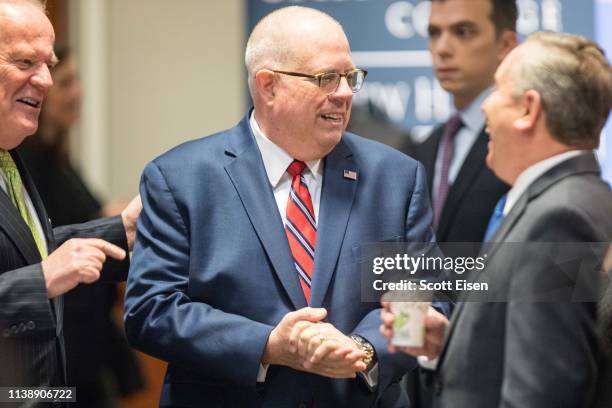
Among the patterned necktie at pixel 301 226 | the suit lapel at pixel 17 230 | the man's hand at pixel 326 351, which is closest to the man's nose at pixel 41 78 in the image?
the suit lapel at pixel 17 230

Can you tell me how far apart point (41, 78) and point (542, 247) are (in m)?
1.41

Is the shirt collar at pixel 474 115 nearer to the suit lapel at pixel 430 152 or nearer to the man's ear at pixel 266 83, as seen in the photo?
the suit lapel at pixel 430 152

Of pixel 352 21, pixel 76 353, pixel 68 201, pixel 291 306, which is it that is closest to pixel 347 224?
pixel 291 306

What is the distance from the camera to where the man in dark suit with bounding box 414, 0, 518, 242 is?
3.50 m

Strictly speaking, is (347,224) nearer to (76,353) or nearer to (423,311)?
(423,311)

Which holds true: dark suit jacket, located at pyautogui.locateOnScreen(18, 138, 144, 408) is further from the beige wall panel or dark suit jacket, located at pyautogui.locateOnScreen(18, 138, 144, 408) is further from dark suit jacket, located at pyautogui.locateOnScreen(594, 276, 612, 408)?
dark suit jacket, located at pyautogui.locateOnScreen(594, 276, 612, 408)

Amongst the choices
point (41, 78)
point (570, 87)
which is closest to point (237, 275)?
point (41, 78)

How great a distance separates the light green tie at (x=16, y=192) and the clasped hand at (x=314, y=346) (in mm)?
706

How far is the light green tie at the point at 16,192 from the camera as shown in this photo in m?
2.83

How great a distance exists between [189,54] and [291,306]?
1.77 metres

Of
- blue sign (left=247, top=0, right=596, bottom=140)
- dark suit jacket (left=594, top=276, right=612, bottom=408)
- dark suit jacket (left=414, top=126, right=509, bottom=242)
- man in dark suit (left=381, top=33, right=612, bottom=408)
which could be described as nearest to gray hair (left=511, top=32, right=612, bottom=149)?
man in dark suit (left=381, top=33, right=612, bottom=408)

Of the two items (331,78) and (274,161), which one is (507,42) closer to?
(331,78)

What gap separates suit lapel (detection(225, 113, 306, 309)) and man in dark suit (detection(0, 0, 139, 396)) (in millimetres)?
361

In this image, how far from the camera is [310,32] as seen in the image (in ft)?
9.31
